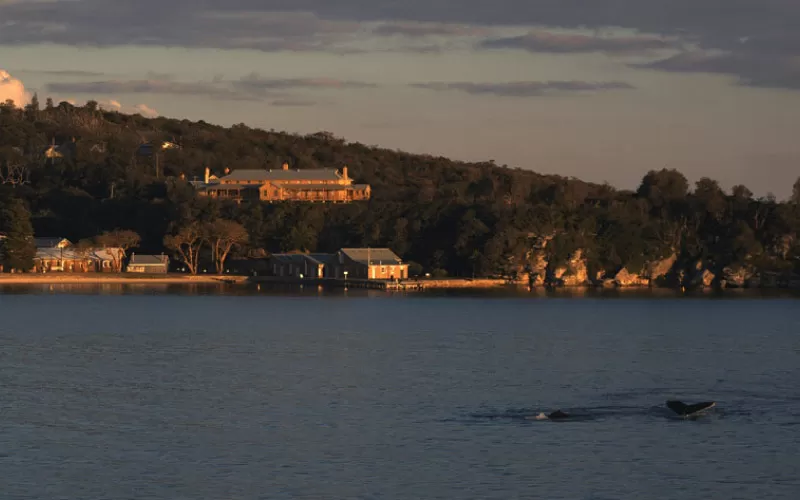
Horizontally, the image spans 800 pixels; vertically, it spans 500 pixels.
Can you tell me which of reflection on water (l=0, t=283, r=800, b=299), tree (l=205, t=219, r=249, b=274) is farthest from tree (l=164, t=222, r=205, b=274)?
reflection on water (l=0, t=283, r=800, b=299)

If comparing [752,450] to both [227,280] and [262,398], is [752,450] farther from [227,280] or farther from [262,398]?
[227,280]

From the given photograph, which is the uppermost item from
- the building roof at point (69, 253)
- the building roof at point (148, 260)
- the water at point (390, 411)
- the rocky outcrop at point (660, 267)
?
the building roof at point (69, 253)

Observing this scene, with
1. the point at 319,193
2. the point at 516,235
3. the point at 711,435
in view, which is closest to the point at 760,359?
the point at 711,435

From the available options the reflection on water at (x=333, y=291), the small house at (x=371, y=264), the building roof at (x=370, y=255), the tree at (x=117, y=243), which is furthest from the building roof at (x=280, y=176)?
the reflection on water at (x=333, y=291)

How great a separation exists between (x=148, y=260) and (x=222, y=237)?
30.6 feet

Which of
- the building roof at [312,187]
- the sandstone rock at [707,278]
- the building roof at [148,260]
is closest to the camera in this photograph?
the sandstone rock at [707,278]

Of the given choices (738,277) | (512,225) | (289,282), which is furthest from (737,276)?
(289,282)

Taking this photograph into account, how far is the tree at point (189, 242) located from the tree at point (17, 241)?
13722 mm

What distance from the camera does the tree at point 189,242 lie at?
416 feet

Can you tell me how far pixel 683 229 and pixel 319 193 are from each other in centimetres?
5019

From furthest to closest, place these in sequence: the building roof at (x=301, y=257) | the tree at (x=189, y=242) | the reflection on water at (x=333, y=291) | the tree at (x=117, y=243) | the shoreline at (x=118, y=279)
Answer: the tree at (x=117, y=243) < the building roof at (x=301, y=257) < the tree at (x=189, y=242) < the shoreline at (x=118, y=279) < the reflection on water at (x=333, y=291)

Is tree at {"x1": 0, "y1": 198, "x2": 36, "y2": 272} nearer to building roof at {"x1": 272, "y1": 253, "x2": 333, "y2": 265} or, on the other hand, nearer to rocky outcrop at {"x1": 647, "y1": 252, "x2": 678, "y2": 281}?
building roof at {"x1": 272, "y1": 253, "x2": 333, "y2": 265}

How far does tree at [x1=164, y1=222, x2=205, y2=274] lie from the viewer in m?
127

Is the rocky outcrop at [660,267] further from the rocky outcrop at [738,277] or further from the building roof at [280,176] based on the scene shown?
the building roof at [280,176]
